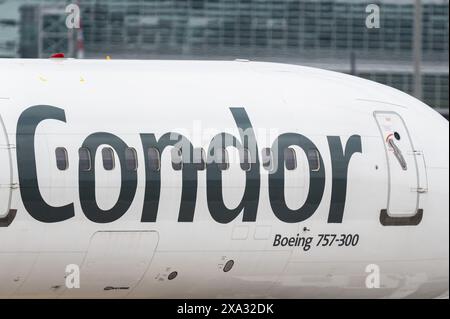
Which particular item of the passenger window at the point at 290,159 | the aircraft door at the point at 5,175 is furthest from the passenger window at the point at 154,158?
the aircraft door at the point at 5,175

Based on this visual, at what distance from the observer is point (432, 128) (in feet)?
85.7

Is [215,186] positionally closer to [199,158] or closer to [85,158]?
[199,158]

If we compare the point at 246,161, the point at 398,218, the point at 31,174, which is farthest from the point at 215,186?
the point at 398,218

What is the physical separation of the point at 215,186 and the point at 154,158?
1.15 metres

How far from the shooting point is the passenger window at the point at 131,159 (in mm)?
23953

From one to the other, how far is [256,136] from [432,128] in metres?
3.59

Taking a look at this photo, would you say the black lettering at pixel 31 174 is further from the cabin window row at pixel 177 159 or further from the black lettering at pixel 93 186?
the cabin window row at pixel 177 159

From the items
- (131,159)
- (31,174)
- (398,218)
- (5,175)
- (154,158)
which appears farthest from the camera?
(398,218)

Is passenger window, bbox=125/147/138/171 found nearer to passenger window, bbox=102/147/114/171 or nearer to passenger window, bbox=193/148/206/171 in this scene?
passenger window, bbox=102/147/114/171

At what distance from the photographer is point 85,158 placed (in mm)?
23734

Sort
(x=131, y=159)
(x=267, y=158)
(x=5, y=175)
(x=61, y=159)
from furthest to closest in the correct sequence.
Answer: (x=267, y=158) < (x=131, y=159) < (x=61, y=159) < (x=5, y=175)
